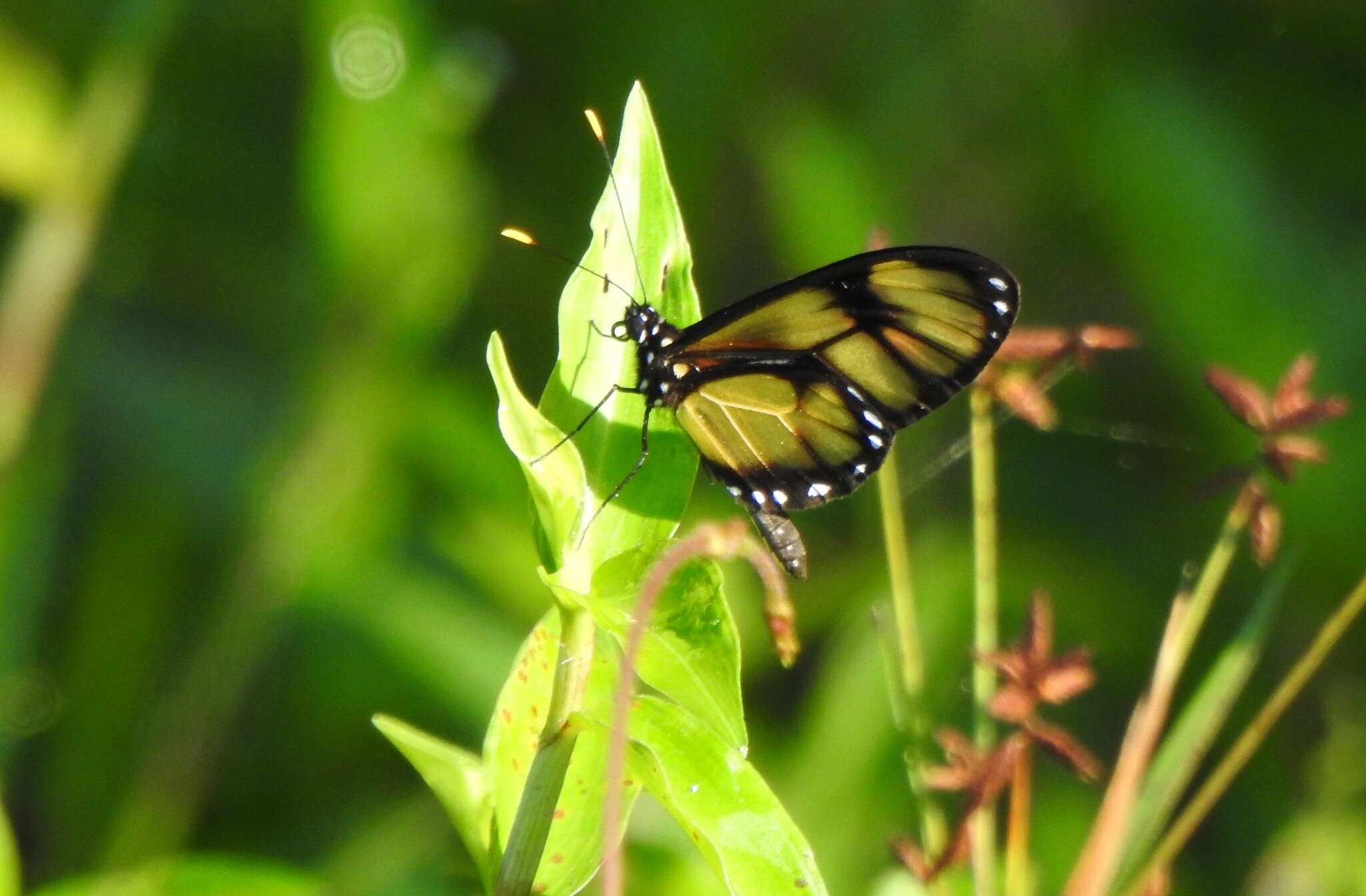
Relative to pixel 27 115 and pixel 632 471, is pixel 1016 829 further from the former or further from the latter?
pixel 27 115

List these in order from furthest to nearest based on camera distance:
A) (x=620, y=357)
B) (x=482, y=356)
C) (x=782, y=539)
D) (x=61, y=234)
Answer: (x=482, y=356), (x=61, y=234), (x=782, y=539), (x=620, y=357)

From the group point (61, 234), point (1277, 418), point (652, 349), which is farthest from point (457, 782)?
point (61, 234)

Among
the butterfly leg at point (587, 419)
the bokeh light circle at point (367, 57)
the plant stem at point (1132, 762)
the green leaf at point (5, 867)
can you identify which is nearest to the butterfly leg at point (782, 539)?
the butterfly leg at point (587, 419)

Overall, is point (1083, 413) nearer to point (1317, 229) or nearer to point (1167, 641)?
point (1317, 229)

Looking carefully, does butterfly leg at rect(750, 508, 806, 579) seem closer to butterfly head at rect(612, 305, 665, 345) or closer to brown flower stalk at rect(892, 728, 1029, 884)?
butterfly head at rect(612, 305, 665, 345)

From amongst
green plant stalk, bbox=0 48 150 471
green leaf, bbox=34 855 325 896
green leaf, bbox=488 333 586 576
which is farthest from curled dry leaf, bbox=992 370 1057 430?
green plant stalk, bbox=0 48 150 471

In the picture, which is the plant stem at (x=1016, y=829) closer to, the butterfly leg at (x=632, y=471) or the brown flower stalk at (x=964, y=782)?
the brown flower stalk at (x=964, y=782)
